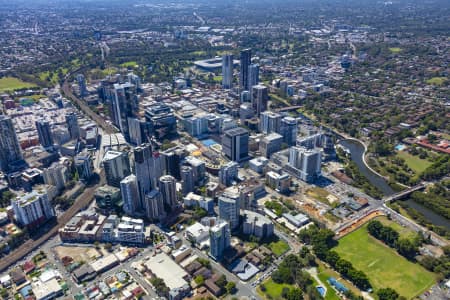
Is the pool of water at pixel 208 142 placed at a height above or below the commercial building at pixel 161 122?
below

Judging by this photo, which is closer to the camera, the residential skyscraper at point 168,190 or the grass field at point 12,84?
the residential skyscraper at point 168,190

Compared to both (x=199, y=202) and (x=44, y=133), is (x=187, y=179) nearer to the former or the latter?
(x=199, y=202)

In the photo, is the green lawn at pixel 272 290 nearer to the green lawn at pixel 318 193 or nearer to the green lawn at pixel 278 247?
the green lawn at pixel 278 247

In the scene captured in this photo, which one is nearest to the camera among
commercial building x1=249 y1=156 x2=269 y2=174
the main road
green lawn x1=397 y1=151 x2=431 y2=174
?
the main road

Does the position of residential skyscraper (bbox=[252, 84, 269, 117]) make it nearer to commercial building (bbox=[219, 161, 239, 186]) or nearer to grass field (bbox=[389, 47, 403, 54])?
commercial building (bbox=[219, 161, 239, 186])

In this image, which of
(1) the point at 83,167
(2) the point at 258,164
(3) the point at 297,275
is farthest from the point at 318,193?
(1) the point at 83,167

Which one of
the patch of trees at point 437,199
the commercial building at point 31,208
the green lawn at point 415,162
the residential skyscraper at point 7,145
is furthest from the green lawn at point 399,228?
the residential skyscraper at point 7,145

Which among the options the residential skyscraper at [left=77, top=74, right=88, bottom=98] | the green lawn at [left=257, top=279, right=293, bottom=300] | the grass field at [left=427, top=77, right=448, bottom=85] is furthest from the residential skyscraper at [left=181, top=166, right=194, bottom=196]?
the grass field at [left=427, top=77, right=448, bottom=85]
